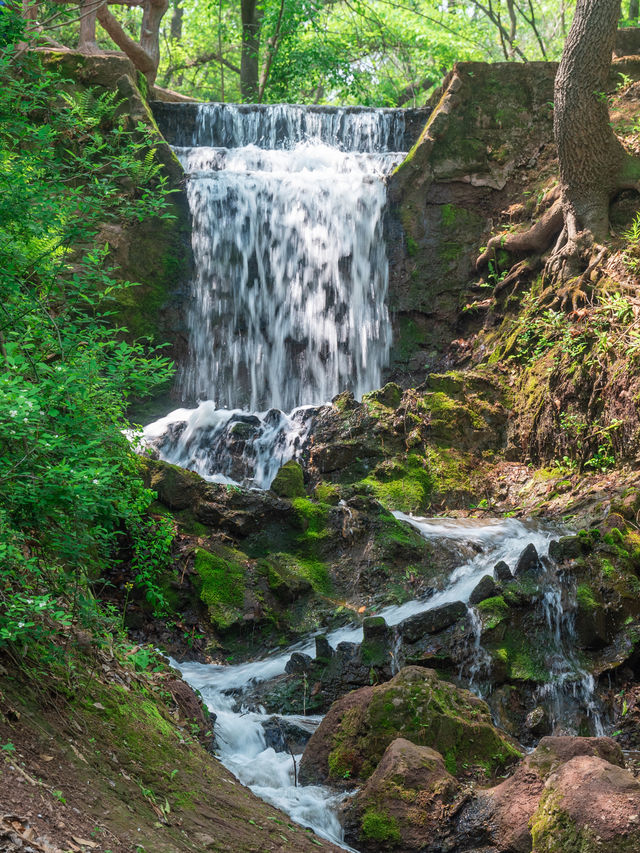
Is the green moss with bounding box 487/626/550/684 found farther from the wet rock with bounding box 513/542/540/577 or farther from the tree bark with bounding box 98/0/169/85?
the tree bark with bounding box 98/0/169/85

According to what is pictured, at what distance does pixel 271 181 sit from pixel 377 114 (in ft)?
9.52

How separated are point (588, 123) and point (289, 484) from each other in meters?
6.18

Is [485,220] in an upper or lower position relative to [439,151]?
lower

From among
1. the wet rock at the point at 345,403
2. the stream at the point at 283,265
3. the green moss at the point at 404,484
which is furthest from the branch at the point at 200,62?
the green moss at the point at 404,484

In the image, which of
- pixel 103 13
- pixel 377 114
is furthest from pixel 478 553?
pixel 103 13

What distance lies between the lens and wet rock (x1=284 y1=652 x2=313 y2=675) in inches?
239

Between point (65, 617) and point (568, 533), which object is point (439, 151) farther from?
point (65, 617)

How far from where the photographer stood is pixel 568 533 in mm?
7469

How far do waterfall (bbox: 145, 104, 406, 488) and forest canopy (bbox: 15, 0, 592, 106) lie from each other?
3.69 m

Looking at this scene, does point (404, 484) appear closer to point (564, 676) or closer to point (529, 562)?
point (529, 562)

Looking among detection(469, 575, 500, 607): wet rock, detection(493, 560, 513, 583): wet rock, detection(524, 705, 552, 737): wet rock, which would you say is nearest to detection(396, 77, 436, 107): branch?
detection(493, 560, 513, 583): wet rock

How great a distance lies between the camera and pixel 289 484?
8.55m

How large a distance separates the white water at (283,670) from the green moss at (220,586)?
49cm

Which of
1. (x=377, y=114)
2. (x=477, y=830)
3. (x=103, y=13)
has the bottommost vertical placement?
(x=477, y=830)
